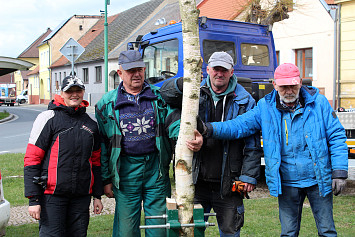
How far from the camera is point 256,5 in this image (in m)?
13.9

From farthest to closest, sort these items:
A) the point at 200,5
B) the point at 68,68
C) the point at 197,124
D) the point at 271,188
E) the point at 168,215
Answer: the point at 68,68 → the point at 200,5 → the point at 271,188 → the point at 197,124 → the point at 168,215

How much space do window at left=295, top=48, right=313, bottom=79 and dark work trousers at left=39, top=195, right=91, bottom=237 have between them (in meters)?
17.9

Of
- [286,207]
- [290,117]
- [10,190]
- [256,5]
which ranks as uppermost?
[256,5]

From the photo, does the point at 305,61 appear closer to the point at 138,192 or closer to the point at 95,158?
the point at 138,192

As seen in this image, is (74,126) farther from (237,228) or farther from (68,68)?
(68,68)

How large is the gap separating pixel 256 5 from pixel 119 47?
2407cm

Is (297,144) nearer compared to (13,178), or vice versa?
(297,144)

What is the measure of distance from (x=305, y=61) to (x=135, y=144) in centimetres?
1818

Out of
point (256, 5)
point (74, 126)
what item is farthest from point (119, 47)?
point (74, 126)

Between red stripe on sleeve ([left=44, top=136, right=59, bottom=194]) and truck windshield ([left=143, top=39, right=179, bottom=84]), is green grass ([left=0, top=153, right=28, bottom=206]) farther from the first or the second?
red stripe on sleeve ([left=44, top=136, right=59, bottom=194])

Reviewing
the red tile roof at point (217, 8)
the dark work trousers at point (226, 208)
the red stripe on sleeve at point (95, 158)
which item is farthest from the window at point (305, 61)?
the red stripe on sleeve at point (95, 158)

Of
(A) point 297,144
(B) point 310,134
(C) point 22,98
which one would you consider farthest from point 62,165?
(C) point 22,98

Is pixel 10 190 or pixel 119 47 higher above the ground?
pixel 119 47

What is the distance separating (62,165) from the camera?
3629 millimetres
